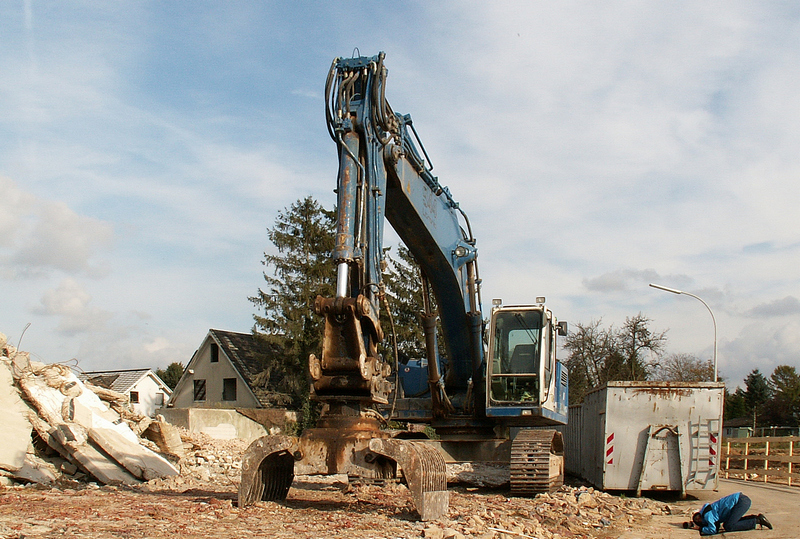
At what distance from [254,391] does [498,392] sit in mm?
20679

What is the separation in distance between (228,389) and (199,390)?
2237 mm

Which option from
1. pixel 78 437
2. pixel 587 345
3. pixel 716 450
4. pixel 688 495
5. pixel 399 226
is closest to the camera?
pixel 399 226

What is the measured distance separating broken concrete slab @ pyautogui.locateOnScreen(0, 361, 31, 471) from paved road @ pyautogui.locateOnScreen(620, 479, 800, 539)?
828cm

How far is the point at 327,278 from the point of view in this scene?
29703mm

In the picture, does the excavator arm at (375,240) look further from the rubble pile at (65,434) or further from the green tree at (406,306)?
Answer: the green tree at (406,306)

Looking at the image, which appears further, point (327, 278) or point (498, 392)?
point (327, 278)

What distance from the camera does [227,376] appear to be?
33594 mm

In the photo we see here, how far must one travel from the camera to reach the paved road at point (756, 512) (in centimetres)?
927

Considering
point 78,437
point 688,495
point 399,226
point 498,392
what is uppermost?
point 399,226

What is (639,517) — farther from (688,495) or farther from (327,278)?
(327,278)

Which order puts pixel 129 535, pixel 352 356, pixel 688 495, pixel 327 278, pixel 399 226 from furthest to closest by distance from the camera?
pixel 327 278
pixel 688 495
pixel 399 226
pixel 352 356
pixel 129 535

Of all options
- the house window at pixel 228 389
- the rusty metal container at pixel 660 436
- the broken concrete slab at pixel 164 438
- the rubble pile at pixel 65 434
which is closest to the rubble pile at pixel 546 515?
the rusty metal container at pixel 660 436

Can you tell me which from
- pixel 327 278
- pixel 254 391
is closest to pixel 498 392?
pixel 327 278

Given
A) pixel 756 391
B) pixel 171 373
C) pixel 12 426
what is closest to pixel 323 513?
pixel 12 426
